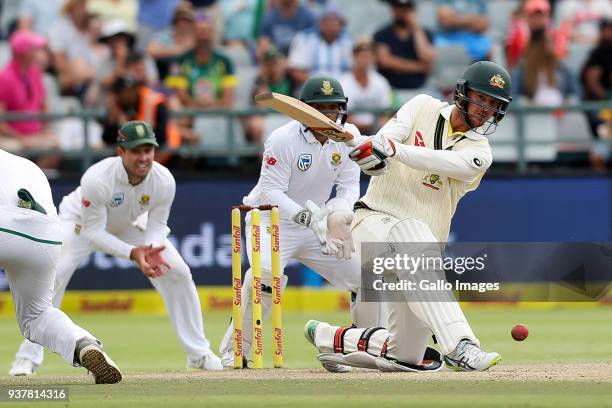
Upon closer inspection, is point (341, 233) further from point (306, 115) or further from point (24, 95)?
point (24, 95)

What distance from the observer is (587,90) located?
15422mm

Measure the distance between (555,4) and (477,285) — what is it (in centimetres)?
907

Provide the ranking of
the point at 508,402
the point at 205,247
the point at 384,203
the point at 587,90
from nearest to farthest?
the point at 508,402, the point at 384,203, the point at 205,247, the point at 587,90

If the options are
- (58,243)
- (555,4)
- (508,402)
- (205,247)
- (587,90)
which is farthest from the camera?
(555,4)

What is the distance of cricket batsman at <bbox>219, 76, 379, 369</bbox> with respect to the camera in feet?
28.6

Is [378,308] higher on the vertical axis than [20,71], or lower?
lower

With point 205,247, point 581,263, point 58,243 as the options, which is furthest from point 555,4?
point 58,243

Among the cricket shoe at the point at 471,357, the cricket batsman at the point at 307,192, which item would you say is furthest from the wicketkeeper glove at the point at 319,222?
the cricket shoe at the point at 471,357

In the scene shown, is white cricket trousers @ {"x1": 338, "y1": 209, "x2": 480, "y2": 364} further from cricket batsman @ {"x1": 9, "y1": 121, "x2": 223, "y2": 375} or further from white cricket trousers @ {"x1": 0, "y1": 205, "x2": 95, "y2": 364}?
white cricket trousers @ {"x1": 0, "y1": 205, "x2": 95, "y2": 364}

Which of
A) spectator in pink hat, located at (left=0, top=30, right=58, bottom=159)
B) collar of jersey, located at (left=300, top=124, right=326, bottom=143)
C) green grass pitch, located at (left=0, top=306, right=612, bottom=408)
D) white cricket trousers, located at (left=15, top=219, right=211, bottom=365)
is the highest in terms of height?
spectator in pink hat, located at (left=0, top=30, right=58, bottom=159)

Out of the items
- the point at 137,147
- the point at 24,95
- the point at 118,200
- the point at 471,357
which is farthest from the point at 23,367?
the point at 24,95

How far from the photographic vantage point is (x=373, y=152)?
7.54 meters

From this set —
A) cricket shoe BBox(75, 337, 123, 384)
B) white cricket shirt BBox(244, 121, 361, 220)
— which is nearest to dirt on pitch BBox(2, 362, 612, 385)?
cricket shoe BBox(75, 337, 123, 384)

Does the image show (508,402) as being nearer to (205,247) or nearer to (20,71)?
(205,247)
